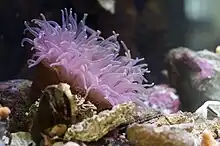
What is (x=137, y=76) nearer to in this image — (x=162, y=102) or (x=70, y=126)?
(x=70, y=126)

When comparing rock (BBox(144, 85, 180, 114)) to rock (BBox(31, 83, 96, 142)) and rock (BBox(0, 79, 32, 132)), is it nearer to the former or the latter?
rock (BBox(0, 79, 32, 132))

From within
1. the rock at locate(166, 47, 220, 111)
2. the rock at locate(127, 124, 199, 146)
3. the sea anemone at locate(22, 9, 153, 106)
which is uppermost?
the sea anemone at locate(22, 9, 153, 106)

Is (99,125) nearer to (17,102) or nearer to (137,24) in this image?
(17,102)

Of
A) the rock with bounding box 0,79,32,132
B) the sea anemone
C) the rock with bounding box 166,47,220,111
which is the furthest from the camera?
the rock with bounding box 166,47,220,111

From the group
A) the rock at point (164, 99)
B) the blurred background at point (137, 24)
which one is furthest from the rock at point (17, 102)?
the rock at point (164, 99)

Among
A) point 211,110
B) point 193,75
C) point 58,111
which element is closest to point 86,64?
point 58,111

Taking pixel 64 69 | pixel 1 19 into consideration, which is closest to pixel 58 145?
pixel 64 69

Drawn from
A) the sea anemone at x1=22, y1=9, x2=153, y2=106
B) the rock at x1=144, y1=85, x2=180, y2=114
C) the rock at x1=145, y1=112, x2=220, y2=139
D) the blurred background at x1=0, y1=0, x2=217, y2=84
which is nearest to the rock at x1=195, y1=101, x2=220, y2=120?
the rock at x1=145, y1=112, x2=220, y2=139
